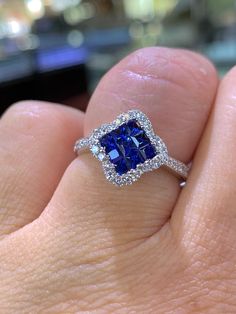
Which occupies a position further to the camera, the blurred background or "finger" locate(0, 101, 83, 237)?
the blurred background

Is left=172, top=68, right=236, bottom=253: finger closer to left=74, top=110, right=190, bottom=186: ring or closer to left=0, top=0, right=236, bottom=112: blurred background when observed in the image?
left=74, top=110, right=190, bottom=186: ring

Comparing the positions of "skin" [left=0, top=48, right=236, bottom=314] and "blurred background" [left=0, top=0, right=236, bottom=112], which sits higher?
"skin" [left=0, top=48, right=236, bottom=314]

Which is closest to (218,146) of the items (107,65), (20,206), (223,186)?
(223,186)

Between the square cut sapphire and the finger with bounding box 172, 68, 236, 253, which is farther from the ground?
the square cut sapphire

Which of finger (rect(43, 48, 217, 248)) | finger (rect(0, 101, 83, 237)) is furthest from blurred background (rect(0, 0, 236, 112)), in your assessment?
finger (rect(43, 48, 217, 248))

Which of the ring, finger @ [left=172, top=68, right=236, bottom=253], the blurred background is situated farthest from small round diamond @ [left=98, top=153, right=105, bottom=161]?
the blurred background

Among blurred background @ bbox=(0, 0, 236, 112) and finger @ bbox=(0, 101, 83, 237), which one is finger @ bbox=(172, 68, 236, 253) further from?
blurred background @ bbox=(0, 0, 236, 112)
